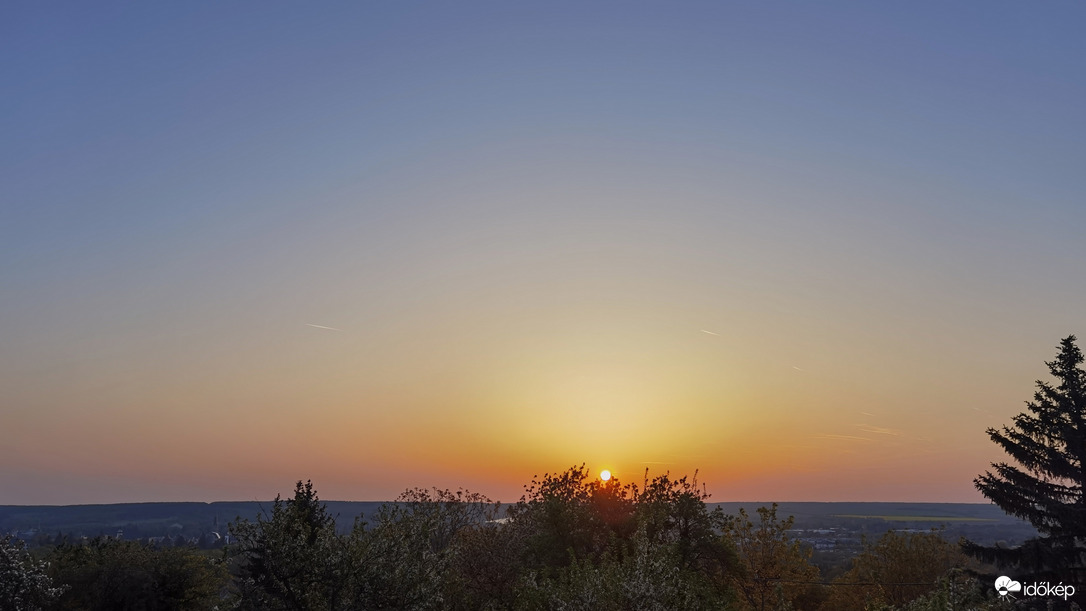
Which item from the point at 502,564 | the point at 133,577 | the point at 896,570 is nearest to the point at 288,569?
the point at 502,564

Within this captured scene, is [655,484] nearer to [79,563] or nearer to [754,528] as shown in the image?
[754,528]

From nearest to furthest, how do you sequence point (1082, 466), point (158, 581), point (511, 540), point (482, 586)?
1. point (1082, 466)
2. point (482, 586)
3. point (511, 540)
4. point (158, 581)

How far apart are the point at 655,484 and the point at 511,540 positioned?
1136 cm

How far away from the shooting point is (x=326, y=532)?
2838 cm

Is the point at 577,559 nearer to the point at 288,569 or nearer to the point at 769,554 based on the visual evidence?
the point at 769,554

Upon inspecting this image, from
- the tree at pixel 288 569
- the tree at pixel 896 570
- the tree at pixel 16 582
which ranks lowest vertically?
the tree at pixel 896 570

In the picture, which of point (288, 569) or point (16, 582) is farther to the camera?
point (16, 582)

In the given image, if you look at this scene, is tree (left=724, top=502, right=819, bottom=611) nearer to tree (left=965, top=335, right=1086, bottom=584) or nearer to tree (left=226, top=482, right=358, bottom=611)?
tree (left=965, top=335, right=1086, bottom=584)

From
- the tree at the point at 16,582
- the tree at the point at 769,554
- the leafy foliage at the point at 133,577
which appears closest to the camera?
the tree at the point at 16,582

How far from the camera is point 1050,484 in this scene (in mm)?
49344

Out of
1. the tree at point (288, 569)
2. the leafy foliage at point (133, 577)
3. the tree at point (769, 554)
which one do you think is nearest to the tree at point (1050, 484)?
the tree at point (769, 554)

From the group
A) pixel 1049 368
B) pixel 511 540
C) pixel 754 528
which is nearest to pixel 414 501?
pixel 511 540

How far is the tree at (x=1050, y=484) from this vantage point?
4747 cm

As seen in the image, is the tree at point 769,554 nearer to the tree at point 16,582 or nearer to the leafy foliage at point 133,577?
the leafy foliage at point 133,577
